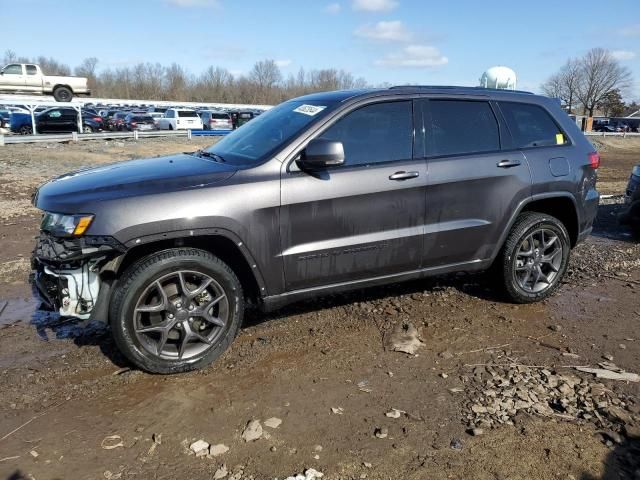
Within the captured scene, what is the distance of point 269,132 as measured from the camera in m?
4.17

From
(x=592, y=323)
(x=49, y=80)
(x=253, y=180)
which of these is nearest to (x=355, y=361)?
(x=253, y=180)

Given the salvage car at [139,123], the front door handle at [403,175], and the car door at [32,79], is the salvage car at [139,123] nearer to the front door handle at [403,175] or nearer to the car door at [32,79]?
the car door at [32,79]

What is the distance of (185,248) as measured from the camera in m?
3.51

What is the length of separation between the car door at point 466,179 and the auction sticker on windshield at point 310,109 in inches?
32.4

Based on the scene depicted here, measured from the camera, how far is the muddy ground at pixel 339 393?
2.66 meters

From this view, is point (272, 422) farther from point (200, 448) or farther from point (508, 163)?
point (508, 163)

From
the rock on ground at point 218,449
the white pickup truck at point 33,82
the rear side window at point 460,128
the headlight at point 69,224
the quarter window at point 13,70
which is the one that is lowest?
the rock on ground at point 218,449

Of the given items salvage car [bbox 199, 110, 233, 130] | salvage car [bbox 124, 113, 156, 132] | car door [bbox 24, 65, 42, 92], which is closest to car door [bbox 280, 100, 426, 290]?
car door [bbox 24, 65, 42, 92]

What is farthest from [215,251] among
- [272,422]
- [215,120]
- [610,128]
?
[610,128]

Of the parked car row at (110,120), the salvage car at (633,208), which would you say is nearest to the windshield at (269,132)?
the salvage car at (633,208)

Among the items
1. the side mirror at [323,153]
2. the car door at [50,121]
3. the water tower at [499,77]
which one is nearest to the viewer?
the side mirror at [323,153]

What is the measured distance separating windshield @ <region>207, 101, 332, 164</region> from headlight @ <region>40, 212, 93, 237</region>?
46.5 inches

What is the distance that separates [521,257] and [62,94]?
31818 millimetres

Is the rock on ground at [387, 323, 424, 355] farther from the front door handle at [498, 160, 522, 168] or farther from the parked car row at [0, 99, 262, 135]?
the parked car row at [0, 99, 262, 135]
